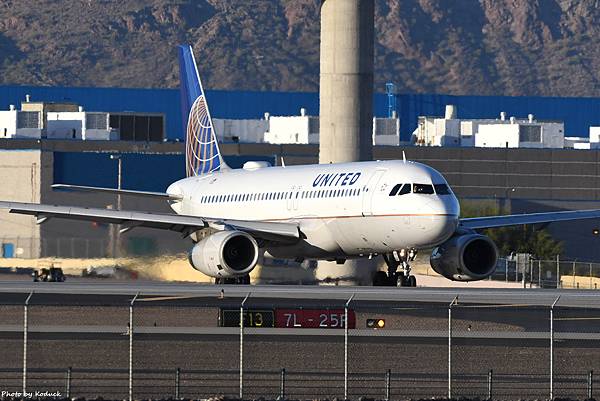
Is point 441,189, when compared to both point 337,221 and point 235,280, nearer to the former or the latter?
point 337,221

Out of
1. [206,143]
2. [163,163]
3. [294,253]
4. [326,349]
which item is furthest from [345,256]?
[163,163]

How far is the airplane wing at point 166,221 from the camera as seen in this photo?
58.8 meters

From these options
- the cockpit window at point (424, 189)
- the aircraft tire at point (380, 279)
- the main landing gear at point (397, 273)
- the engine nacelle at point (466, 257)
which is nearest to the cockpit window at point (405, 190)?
the cockpit window at point (424, 189)

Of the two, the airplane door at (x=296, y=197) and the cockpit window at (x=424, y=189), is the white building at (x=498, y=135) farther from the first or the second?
the cockpit window at (x=424, y=189)

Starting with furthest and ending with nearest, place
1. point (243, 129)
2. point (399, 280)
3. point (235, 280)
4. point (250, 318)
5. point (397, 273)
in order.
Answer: point (243, 129) < point (235, 280) < point (397, 273) < point (399, 280) < point (250, 318)

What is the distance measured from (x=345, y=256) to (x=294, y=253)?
7.25ft

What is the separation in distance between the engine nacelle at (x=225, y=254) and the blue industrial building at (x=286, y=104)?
339ft

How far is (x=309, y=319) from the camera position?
133 feet

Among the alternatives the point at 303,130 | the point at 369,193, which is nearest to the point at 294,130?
the point at 303,130

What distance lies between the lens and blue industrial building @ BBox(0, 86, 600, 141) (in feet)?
553

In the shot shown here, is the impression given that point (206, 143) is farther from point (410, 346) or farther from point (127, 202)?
point (410, 346)

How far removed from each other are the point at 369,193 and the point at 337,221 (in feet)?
7.00

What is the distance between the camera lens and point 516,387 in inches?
1313

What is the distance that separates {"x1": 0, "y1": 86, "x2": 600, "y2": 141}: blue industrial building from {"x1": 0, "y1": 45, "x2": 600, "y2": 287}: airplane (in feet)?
328
